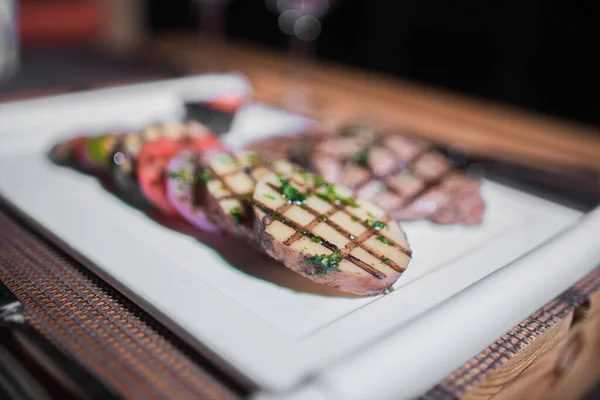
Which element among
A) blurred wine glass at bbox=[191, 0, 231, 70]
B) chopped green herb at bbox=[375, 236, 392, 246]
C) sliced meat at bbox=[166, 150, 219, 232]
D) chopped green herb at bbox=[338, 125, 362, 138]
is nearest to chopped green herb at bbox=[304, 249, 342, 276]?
chopped green herb at bbox=[375, 236, 392, 246]

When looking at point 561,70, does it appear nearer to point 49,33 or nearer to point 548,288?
point 548,288

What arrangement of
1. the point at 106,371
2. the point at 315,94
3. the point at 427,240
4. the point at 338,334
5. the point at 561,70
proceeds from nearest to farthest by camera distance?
the point at 106,371, the point at 338,334, the point at 427,240, the point at 315,94, the point at 561,70

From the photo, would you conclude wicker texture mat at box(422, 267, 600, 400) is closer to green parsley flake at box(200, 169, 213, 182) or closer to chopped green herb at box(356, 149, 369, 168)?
chopped green herb at box(356, 149, 369, 168)

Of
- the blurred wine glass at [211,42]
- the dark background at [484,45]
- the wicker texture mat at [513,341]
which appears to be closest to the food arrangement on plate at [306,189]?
the wicker texture mat at [513,341]

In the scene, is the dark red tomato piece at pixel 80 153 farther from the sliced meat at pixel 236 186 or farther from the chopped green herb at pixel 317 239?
the chopped green herb at pixel 317 239

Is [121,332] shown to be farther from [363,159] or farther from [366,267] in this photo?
[363,159]

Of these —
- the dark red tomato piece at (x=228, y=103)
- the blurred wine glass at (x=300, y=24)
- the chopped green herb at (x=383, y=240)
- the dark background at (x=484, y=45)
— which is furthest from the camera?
the dark background at (x=484, y=45)

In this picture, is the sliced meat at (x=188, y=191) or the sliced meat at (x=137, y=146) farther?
the sliced meat at (x=137, y=146)

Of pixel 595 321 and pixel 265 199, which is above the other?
pixel 265 199

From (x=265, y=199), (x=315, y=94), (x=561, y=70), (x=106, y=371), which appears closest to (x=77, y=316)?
(x=106, y=371)
